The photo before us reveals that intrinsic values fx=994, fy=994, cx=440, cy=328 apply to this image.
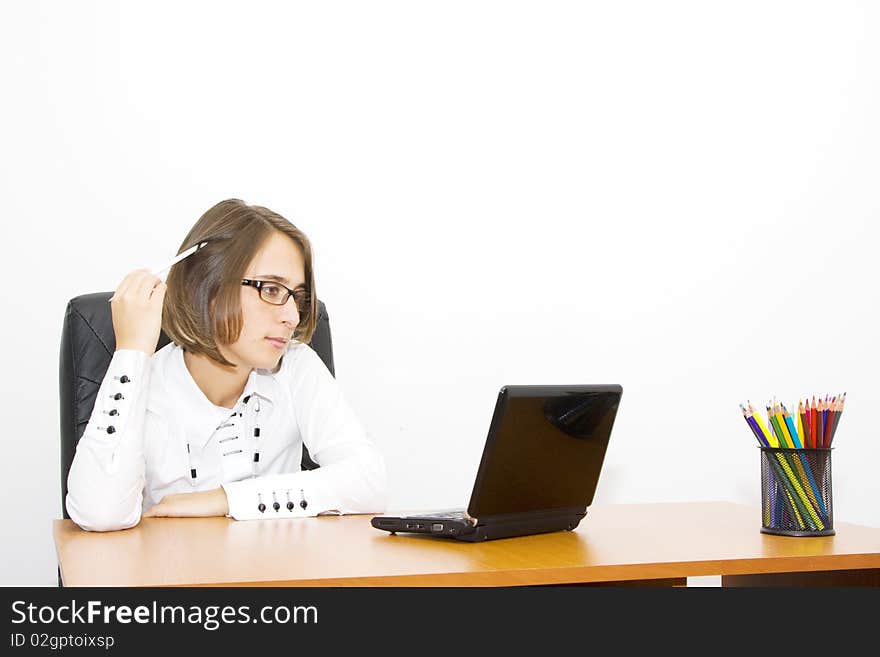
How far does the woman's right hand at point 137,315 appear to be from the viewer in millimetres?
1623

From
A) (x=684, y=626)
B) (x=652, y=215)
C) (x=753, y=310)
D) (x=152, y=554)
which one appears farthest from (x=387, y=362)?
Result: (x=684, y=626)

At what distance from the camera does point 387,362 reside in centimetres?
269

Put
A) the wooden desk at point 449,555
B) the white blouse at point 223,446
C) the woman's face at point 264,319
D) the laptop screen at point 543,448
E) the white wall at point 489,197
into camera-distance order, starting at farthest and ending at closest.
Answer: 1. the white wall at point 489,197
2. the woman's face at point 264,319
3. the white blouse at point 223,446
4. the laptop screen at point 543,448
5. the wooden desk at point 449,555

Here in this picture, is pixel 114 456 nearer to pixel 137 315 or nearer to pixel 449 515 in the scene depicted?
pixel 137 315

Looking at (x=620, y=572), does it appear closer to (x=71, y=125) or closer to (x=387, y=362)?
(x=387, y=362)

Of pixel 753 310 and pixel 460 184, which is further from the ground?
pixel 460 184

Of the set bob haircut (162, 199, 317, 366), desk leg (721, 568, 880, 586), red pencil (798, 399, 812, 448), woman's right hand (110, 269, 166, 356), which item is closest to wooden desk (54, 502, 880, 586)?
desk leg (721, 568, 880, 586)

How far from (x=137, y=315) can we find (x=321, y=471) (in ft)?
1.31

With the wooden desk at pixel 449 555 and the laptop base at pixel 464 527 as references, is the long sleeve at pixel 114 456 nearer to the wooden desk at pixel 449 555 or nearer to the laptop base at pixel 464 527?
the wooden desk at pixel 449 555

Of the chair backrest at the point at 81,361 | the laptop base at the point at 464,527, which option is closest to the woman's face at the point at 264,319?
the chair backrest at the point at 81,361

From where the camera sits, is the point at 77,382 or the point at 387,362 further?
the point at 387,362

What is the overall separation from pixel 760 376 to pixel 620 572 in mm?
1973

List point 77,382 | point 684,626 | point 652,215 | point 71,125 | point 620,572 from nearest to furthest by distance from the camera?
point 684,626 → point 620,572 → point 77,382 → point 71,125 → point 652,215

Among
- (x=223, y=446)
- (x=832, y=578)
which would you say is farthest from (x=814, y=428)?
(x=223, y=446)
